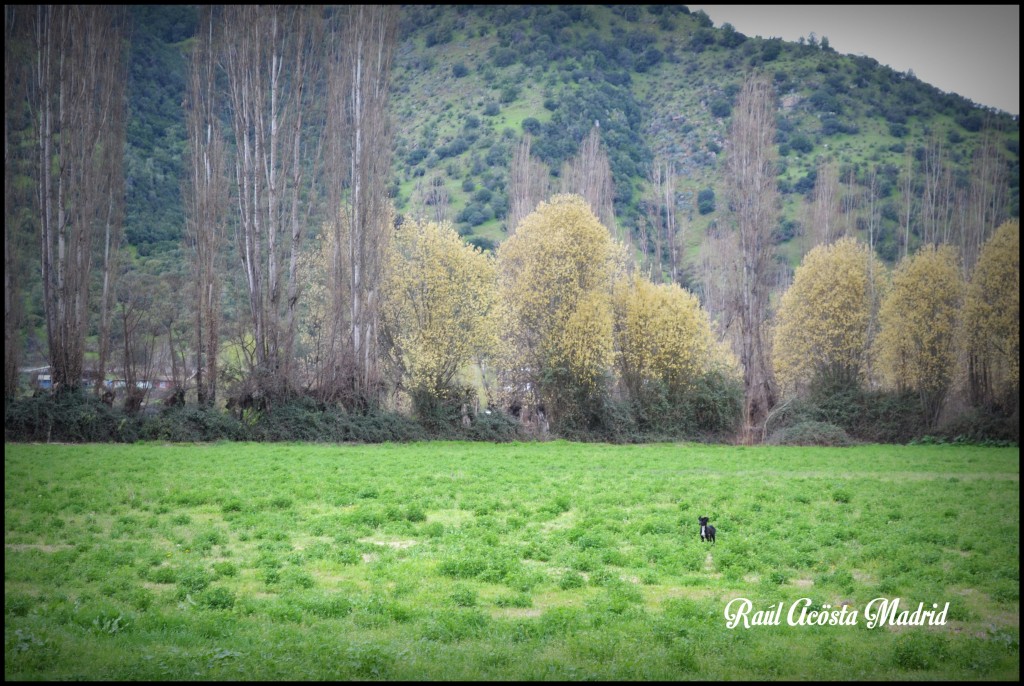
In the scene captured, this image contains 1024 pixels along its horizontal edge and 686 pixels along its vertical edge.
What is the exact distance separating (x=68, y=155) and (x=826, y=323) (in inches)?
1276

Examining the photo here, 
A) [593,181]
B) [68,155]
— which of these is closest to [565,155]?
[593,181]

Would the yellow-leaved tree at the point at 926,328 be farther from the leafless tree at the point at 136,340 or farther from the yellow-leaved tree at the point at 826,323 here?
the leafless tree at the point at 136,340

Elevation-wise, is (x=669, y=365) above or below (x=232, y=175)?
below

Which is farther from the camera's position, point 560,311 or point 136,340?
point 560,311

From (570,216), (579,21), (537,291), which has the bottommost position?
(537,291)

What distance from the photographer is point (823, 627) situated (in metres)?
7.32

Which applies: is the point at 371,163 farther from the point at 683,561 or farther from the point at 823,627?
the point at 823,627

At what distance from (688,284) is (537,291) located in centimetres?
3421

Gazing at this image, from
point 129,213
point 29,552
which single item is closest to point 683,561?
point 29,552

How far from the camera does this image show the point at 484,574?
888 centimetres

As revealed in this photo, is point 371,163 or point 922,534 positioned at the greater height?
point 371,163

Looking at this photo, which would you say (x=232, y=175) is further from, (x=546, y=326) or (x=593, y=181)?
(x=593, y=181)

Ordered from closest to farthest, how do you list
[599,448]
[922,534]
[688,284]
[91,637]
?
[91,637], [922,534], [599,448], [688,284]

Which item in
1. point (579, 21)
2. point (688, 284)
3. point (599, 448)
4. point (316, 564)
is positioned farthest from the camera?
point (579, 21)
